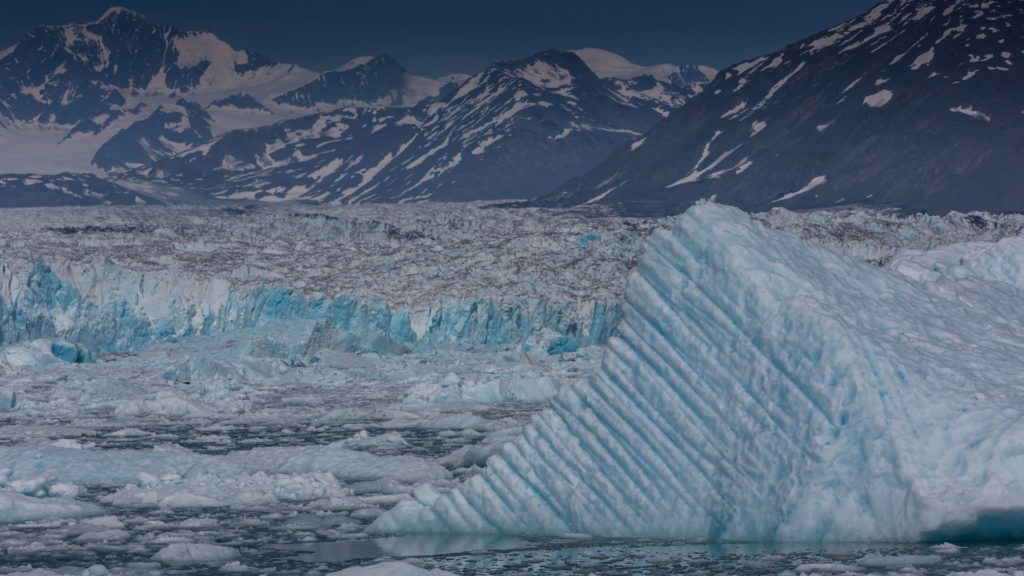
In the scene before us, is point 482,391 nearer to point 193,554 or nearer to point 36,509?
point 36,509

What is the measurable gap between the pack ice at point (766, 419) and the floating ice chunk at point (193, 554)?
1.82 meters

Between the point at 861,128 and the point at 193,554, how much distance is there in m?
133

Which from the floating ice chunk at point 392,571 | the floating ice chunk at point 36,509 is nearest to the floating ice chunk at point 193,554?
the floating ice chunk at point 392,571

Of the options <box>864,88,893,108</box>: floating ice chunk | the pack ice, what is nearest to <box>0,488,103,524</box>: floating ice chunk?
the pack ice

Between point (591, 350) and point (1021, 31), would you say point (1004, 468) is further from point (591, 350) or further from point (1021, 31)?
point (1021, 31)

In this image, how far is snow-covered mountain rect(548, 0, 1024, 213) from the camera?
121188 millimetres

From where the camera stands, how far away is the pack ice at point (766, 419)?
1162 centimetres

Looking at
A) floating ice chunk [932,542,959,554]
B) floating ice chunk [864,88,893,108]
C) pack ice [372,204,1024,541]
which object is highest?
floating ice chunk [864,88,893,108]

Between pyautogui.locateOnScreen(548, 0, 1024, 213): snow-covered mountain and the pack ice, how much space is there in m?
102

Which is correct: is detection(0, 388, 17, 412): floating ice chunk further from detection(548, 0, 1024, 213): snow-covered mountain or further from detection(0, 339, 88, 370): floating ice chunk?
detection(548, 0, 1024, 213): snow-covered mountain

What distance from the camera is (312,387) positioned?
32.2 metres

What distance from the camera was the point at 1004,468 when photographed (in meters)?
11.4

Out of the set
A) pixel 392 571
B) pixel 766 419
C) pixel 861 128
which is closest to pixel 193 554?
pixel 392 571

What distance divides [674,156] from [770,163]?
71.3 feet
